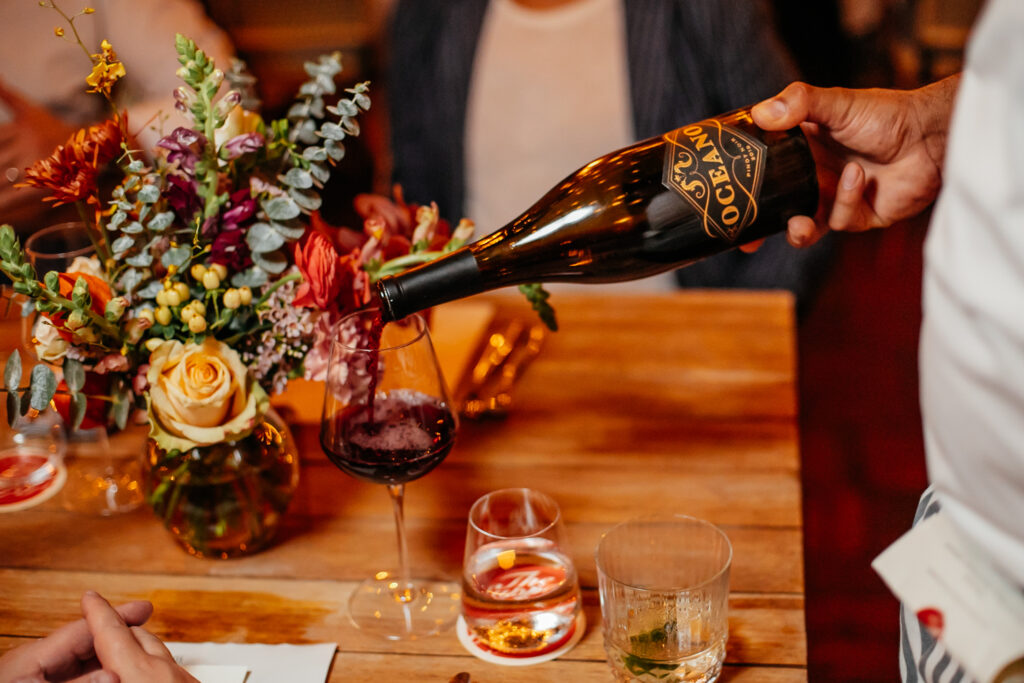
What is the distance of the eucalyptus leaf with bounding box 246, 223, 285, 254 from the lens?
885 millimetres

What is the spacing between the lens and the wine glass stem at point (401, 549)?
891 mm

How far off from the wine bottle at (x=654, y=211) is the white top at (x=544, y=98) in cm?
109

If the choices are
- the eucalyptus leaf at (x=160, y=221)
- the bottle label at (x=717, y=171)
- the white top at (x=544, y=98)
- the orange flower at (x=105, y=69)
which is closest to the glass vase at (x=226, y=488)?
the eucalyptus leaf at (x=160, y=221)

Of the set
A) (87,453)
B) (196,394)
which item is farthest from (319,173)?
(87,453)

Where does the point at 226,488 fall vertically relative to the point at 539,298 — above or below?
below

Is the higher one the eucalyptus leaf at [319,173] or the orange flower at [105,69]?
the orange flower at [105,69]

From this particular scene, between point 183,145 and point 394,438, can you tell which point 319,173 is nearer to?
point 183,145

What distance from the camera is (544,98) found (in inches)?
84.2

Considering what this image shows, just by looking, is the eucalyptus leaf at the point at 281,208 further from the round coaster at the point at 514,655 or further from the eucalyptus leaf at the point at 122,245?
the round coaster at the point at 514,655

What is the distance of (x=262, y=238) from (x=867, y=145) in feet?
2.26

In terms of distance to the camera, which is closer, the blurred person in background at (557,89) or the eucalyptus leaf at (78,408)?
the eucalyptus leaf at (78,408)

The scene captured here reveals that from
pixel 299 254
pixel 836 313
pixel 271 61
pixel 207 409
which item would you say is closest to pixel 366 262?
pixel 299 254

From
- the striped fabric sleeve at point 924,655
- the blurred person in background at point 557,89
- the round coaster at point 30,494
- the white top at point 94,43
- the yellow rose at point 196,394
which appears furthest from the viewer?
the blurred person in background at point 557,89

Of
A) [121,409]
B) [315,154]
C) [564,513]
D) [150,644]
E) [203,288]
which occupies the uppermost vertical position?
[315,154]
